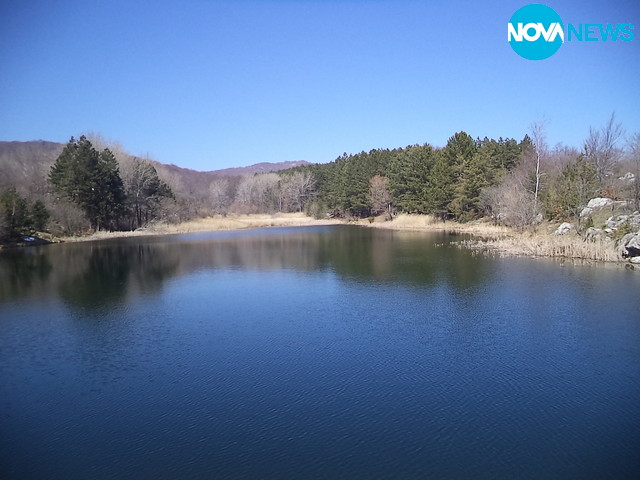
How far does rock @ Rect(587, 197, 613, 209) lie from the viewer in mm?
26828

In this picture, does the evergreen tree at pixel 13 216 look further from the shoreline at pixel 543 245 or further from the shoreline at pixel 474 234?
the shoreline at pixel 543 245

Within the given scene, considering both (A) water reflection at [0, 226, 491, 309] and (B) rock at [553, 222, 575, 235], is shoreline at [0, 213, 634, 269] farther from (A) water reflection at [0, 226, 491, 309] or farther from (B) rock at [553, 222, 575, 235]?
(A) water reflection at [0, 226, 491, 309]

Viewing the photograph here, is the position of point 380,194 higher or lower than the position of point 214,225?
higher

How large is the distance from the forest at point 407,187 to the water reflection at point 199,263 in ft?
18.6

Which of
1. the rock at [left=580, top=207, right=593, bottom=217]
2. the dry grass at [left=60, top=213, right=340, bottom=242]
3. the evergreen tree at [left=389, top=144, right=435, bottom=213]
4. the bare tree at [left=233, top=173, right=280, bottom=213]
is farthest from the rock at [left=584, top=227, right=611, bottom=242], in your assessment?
the bare tree at [left=233, top=173, right=280, bottom=213]

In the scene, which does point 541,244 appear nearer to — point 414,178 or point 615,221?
point 615,221

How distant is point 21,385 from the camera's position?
948 cm

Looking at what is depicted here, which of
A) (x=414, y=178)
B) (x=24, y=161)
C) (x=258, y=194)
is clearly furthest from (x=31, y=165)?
(x=414, y=178)

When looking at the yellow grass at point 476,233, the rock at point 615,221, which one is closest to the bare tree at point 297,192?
the yellow grass at point 476,233

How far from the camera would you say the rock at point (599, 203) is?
88.0 feet

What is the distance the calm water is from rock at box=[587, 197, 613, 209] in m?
9.73

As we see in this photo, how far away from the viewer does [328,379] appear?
945cm

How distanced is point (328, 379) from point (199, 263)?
60.1 ft

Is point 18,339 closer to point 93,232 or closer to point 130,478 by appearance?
point 130,478
